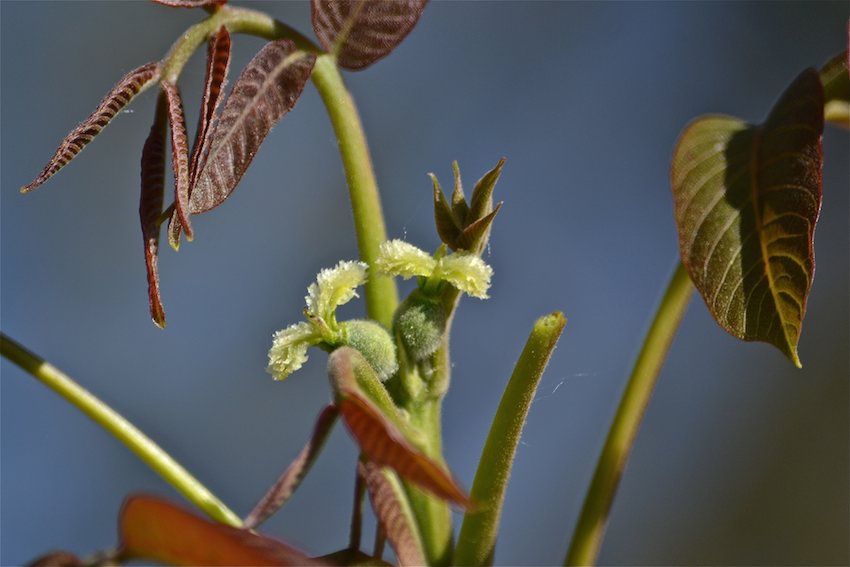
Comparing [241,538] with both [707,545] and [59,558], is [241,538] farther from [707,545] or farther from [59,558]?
[707,545]

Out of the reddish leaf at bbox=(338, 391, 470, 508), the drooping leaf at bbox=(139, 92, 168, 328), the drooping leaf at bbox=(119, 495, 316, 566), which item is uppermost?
the drooping leaf at bbox=(139, 92, 168, 328)

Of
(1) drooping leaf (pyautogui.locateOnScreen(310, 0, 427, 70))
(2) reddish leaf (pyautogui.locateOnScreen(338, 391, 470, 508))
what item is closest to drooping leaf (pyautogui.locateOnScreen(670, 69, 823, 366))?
(1) drooping leaf (pyautogui.locateOnScreen(310, 0, 427, 70))

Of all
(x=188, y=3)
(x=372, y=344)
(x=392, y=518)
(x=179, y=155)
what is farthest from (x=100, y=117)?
(x=392, y=518)

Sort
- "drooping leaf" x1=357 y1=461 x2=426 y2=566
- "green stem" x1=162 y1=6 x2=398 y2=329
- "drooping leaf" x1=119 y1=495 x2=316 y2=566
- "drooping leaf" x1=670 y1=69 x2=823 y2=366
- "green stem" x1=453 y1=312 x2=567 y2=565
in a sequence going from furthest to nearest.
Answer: "green stem" x1=162 y1=6 x2=398 y2=329 < "drooping leaf" x1=670 y1=69 x2=823 y2=366 < "green stem" x1=453 y1=312 x2=567 y2=565 < "drooping leaf" x1=357 y1=461 x2=426 y2=566 < "drooping leaf" x1=119 y1=495 x2=316 y2=566

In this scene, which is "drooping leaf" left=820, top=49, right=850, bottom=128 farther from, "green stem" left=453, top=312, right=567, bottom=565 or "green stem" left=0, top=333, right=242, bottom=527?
"green stem" left=0, top=333, right=242, bottom=527

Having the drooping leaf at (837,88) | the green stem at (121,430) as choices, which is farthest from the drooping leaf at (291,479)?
the drooping leaf at (837,88)

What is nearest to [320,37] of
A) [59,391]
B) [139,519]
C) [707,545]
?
[59,391]

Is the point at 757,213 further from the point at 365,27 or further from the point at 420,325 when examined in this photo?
the point at 365,27
